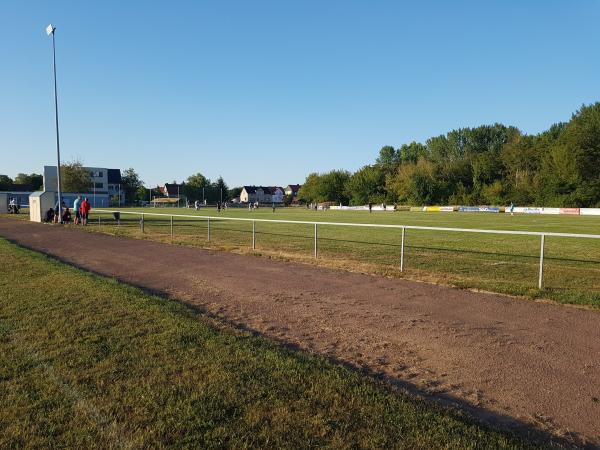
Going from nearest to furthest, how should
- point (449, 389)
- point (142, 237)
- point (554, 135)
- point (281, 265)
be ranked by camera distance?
point (449, 389) → point (281, 265) → point (142, 237) → point (554, 135)

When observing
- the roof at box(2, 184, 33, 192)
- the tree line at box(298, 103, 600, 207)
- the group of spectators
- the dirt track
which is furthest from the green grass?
the roof at box(2, 184, 33, 192)

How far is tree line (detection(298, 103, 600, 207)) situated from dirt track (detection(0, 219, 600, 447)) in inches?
2859

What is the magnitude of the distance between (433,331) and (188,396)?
3.32m

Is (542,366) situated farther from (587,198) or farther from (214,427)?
(587,198)

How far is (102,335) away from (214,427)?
8.64ft

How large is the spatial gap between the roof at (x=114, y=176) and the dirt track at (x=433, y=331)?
126 meters

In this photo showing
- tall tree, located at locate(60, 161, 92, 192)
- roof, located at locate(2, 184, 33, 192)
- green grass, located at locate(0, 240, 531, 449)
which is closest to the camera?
green grass, located at locate(0, 240, 531, 449)

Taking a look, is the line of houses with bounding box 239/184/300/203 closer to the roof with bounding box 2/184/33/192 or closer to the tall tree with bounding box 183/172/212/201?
the tall tree with bounding box 183/172/212/201

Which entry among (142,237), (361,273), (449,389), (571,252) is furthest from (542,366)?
(142,237)

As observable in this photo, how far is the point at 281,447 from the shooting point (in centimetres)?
292

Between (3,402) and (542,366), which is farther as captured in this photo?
(542,366)

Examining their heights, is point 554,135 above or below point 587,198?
above

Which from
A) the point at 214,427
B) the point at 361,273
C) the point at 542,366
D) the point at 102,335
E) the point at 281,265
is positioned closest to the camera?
the point at 214,427

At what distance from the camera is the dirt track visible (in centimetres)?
380
